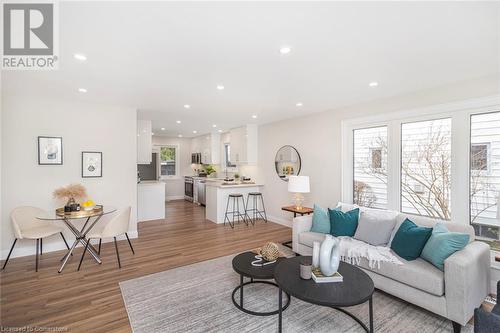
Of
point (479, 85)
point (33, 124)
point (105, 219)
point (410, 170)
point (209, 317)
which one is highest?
point (479, 85)

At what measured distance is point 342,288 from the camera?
6.48 feet

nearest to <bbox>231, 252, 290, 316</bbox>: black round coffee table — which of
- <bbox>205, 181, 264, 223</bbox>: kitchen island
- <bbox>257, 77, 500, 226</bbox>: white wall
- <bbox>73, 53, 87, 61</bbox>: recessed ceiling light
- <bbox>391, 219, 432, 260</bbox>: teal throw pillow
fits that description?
<bbox>391, 219, 432, 260</bbox>: teal throw pillow

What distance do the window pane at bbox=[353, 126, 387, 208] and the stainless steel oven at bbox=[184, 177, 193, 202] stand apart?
654 cm

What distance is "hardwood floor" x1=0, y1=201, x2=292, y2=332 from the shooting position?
7.49ft

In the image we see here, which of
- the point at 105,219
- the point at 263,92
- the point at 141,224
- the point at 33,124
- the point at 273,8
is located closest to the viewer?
the point at 273,8

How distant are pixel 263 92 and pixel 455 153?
2.77m

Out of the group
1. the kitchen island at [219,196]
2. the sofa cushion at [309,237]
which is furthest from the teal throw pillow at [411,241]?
the kitchen island at [219,196]

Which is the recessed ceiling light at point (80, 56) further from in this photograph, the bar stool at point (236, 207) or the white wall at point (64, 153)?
the bar stool at point (236, 207)

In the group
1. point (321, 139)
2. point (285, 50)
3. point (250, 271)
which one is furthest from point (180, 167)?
point (285, 50)

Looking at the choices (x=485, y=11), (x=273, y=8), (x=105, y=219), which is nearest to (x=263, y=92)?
(x=273, y=8)

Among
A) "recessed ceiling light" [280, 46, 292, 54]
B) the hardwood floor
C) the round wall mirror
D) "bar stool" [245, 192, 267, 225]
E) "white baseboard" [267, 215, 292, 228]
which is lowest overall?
the hardwood floor

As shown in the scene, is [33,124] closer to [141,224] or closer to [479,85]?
[141,224]

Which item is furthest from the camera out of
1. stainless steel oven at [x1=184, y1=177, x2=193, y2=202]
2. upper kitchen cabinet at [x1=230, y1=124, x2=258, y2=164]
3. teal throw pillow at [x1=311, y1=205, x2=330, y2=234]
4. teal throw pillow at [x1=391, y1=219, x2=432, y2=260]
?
stainless steel oven at [x1=184, y1=177, x2=193, y2=202]

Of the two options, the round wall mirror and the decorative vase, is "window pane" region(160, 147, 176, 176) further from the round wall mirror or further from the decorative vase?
the decorative vase
